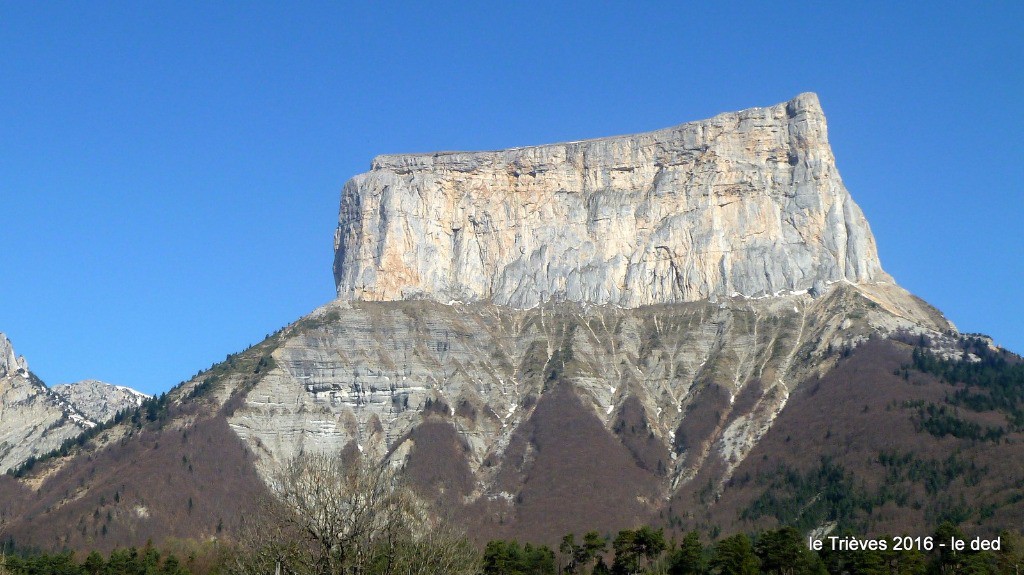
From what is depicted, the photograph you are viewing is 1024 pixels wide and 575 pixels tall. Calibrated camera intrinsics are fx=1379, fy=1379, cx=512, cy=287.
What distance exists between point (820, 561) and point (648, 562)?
2485cm

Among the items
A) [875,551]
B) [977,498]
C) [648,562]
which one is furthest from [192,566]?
[977,498]

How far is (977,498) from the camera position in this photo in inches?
7539

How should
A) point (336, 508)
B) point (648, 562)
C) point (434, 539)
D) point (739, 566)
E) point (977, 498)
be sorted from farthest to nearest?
point (977, 498), point (648, 562), point (739, 566), point (434, 539), point (336, 508)

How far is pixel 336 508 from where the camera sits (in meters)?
82.1

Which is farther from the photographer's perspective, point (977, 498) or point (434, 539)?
point (977, 498)

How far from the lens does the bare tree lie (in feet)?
269

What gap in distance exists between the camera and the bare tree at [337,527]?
82.1 metres

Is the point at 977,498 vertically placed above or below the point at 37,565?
above

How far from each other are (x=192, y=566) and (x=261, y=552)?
88909mm

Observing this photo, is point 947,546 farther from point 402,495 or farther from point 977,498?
point 402,495

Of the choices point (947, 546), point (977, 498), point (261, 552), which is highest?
point (977, 498)

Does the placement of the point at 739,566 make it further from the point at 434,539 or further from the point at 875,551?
the point at 434,539

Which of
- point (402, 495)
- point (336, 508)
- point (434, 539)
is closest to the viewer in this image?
point (336, 508)

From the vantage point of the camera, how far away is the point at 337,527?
3233 inches
